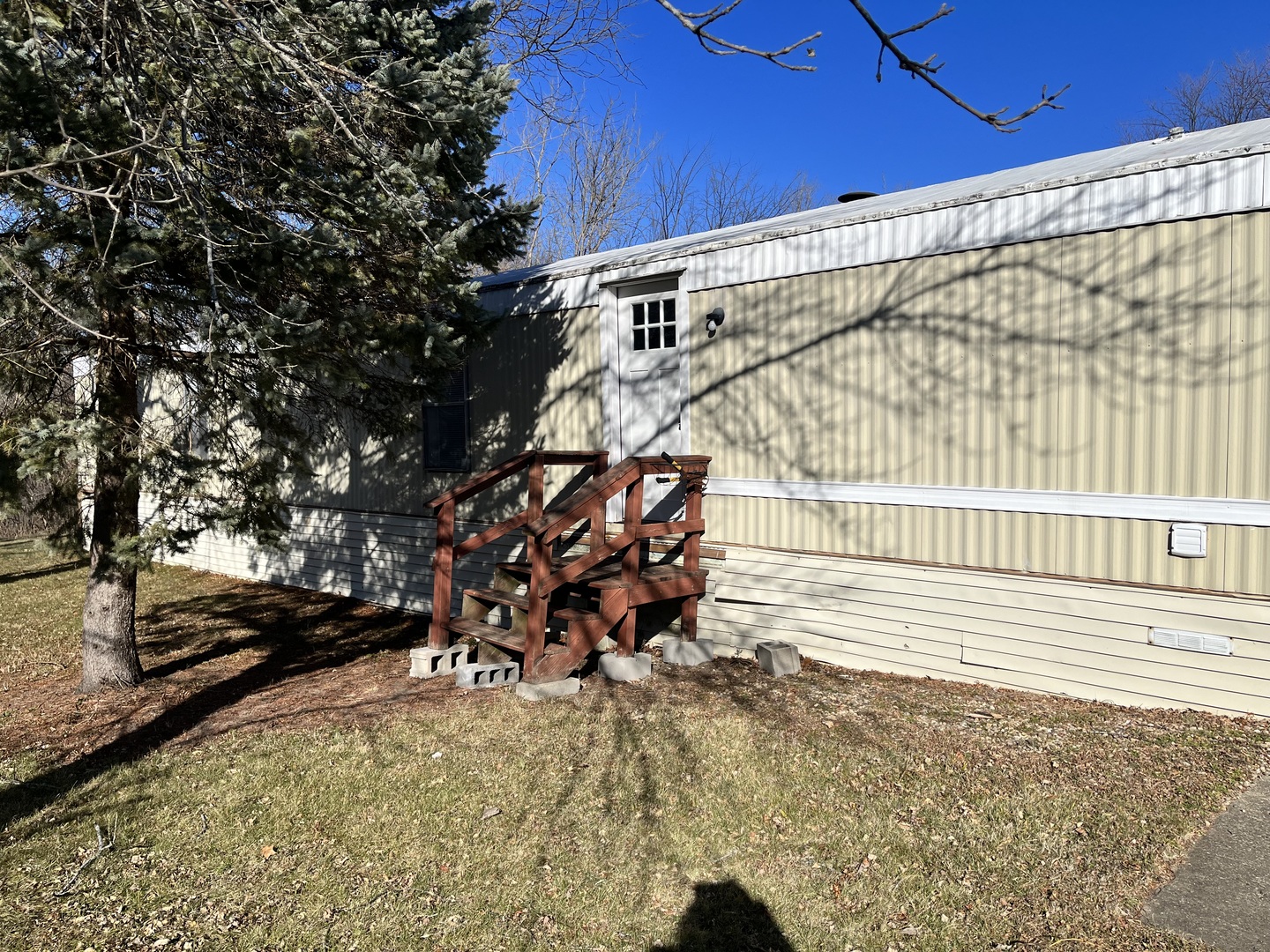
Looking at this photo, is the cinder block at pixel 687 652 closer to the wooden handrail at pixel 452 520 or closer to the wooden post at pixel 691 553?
the wooden post at pixel 691 553

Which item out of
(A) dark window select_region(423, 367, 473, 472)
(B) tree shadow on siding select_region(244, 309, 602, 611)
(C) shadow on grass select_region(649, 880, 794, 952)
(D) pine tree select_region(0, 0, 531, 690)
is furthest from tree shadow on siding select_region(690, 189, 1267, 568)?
(C) shadow on grass select_region(649, 880, 794, 952)

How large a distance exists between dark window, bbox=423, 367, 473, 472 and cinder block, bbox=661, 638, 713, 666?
3351 mm

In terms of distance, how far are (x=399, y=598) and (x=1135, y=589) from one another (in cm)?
741

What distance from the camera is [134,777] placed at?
→ 4641 mm

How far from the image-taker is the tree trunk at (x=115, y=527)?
5445 mm

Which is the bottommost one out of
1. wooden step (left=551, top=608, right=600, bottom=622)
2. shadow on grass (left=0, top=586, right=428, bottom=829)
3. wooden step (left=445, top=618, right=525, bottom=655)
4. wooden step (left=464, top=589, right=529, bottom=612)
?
shadow on grass (left=0, top=586, right=428, bottom=829)

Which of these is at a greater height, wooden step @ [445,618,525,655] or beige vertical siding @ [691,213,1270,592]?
beige vertical siding @ [691,213,1270,592]

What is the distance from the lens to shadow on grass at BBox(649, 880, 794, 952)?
309 cm

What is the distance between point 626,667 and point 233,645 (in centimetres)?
440

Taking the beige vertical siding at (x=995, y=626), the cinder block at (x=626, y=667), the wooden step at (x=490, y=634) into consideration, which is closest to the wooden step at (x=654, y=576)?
the beige vertical siding at (x=995, y=626)

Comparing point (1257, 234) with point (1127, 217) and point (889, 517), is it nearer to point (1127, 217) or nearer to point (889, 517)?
point (1127, 217)

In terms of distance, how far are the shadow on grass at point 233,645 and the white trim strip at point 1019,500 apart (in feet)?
12.8

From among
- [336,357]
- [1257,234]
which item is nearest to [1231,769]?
[1257,234]

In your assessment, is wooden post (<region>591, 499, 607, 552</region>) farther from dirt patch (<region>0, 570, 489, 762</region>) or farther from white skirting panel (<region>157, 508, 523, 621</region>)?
white skirting panel (<region>157, 508, 523, 621</region>)
